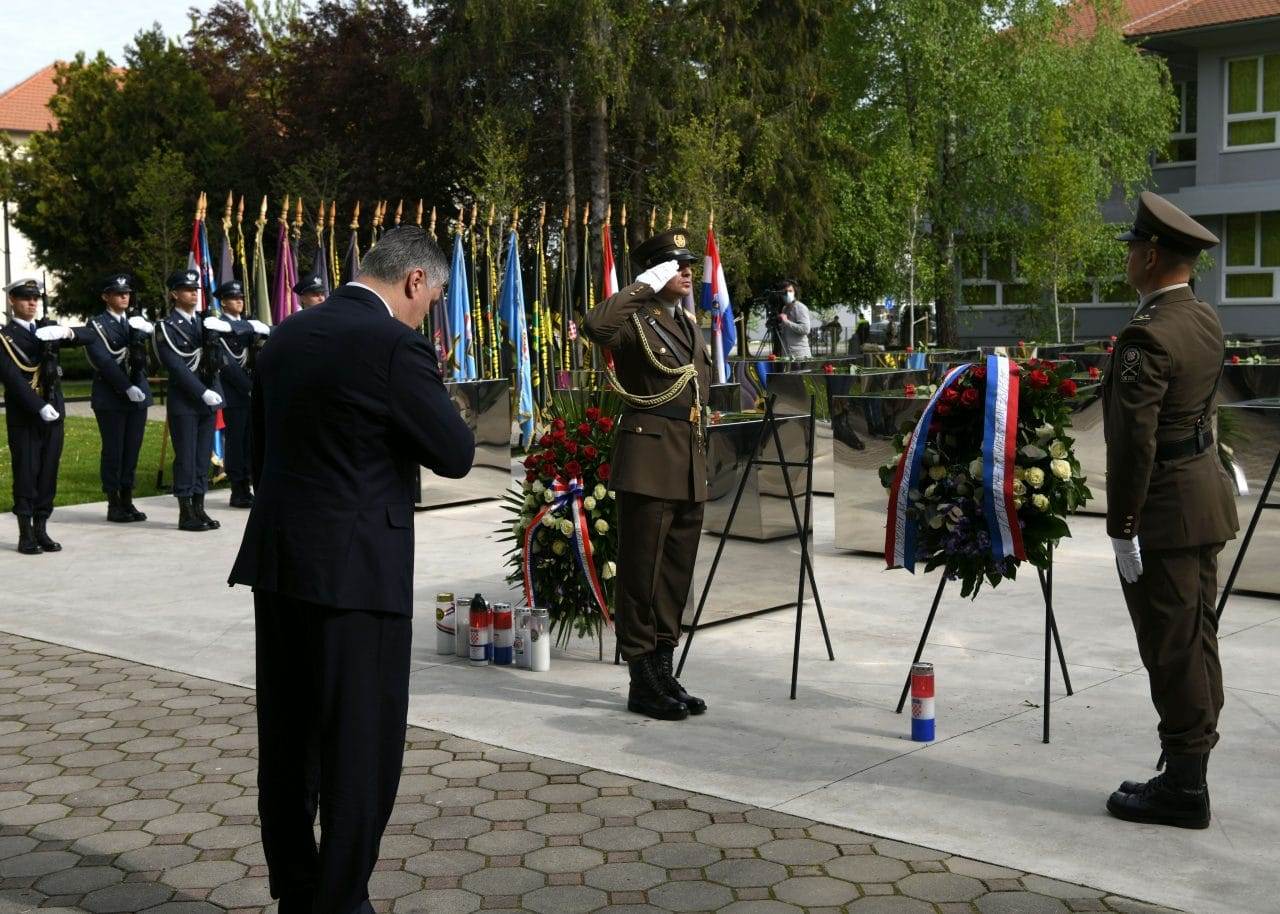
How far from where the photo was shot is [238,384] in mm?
13586

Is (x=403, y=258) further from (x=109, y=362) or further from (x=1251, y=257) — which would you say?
(x=1251, y=257)

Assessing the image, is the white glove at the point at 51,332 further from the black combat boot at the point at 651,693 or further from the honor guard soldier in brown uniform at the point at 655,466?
the black combat boot at the point at 651,693

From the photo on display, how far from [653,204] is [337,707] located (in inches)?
1147

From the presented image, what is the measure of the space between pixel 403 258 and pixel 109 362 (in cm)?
939

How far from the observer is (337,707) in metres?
3.85

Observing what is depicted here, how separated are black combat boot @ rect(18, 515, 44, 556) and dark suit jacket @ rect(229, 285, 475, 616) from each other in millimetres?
8095

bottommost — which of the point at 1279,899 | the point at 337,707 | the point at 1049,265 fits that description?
the point at 1279,899

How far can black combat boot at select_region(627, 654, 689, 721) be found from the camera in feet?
21.0

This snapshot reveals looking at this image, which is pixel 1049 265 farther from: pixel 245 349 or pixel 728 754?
pixel 728 754

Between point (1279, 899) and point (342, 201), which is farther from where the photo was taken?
point (342, 201)

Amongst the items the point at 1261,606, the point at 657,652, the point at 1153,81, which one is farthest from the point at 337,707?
the point at 1153,81

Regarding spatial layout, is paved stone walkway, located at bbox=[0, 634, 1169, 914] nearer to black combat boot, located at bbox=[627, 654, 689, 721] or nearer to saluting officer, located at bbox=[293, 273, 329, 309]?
black combat boot, located at bbox=[627, 654, 689, 721]

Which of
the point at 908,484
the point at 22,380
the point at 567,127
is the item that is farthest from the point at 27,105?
the point at 908,484

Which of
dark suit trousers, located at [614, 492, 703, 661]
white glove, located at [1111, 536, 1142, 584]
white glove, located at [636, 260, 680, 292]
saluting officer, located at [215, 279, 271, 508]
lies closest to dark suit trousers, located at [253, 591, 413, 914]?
white glove, located at [1111, 536, 1142, 584]
